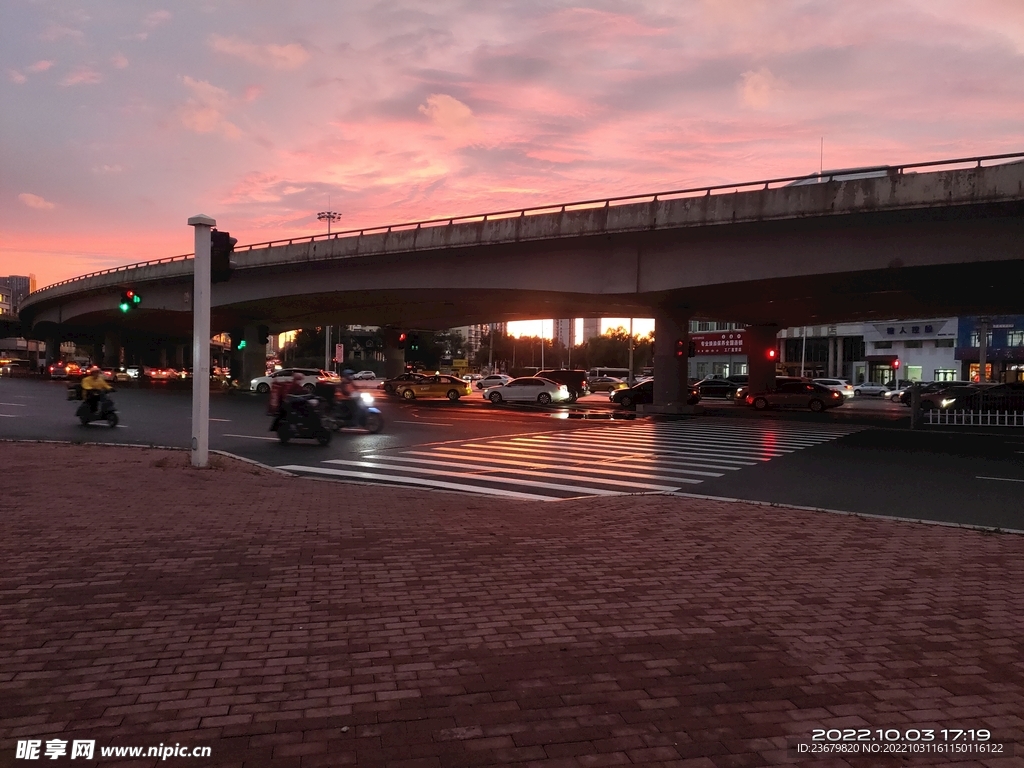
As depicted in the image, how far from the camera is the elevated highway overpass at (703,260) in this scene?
22.2 metres

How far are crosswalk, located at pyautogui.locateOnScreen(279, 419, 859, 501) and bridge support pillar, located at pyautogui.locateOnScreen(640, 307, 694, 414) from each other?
9269mm

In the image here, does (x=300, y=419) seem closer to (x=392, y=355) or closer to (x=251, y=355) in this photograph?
(x=251, y=355)

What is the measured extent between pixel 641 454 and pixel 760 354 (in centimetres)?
2818

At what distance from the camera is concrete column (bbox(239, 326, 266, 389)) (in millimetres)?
51281

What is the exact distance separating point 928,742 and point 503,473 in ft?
33.2

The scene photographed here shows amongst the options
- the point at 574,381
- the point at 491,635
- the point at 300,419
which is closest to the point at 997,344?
the point at 574,381

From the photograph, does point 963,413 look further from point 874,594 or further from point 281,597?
point 281,597

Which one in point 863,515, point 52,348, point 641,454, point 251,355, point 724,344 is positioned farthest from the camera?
point 52,348

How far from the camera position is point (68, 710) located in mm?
3900

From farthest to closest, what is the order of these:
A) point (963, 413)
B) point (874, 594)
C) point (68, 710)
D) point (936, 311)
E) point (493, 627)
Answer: point (936, 311) < point (963, 413) < point (874, 594) < point (493, 627) < point (68, 710)

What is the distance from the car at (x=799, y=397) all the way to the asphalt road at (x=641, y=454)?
7.80 m

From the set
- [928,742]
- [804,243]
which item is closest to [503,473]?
[928,742]

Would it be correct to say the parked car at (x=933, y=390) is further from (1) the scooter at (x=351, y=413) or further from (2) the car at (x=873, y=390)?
(1) the scooter at (x=351, y=413)

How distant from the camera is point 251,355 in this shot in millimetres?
51594
